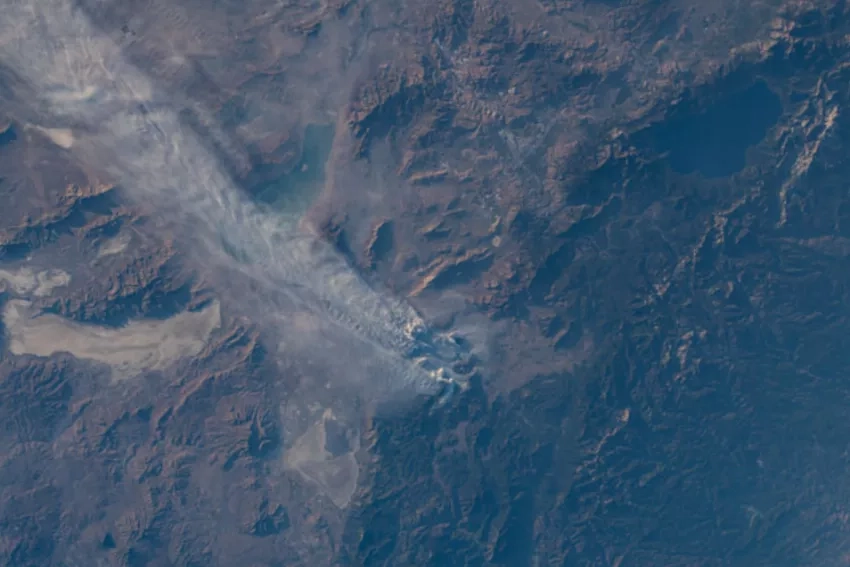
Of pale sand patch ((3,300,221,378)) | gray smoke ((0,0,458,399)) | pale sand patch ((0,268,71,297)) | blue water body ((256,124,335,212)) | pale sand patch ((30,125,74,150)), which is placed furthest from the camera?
blue water body ((256,124,335,212))

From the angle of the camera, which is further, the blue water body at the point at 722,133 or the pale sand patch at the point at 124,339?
the pale sand patch at the point at 124,339

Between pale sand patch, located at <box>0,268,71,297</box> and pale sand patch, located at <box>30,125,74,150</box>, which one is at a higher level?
pale sand patch, located at <box>30,125,74,150</box>

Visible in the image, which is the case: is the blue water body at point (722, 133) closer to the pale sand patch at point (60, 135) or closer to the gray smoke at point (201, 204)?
the gray smoke at point (201, 204)

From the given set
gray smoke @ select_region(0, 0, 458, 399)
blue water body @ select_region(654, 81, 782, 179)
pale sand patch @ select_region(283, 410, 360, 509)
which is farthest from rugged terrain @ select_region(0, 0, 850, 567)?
gray smoke @ select_region(0, 0, 458, 399)

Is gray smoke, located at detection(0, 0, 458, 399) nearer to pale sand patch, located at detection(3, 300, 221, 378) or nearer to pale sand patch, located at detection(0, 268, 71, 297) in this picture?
pale sand patch, located at detection(3, 300, 221, 378)

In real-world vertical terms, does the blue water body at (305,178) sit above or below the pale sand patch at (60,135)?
below

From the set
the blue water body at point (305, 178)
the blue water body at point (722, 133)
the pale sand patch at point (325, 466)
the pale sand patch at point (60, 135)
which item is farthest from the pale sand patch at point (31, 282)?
the blue water body at point (722, 133)

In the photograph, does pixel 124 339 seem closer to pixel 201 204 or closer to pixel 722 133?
pixel 201 204
